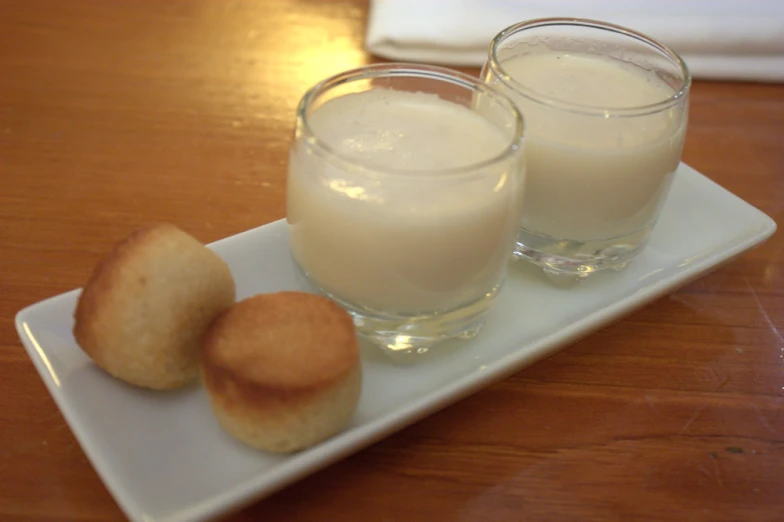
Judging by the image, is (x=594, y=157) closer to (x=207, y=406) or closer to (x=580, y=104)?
(x=580, y=104)

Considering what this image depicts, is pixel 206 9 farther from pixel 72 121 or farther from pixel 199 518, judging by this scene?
pixel 199 518

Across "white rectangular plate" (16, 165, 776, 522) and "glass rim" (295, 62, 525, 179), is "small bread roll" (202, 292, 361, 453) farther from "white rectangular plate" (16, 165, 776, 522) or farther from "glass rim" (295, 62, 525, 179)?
"glass rim" (295, 62, 525, 179)

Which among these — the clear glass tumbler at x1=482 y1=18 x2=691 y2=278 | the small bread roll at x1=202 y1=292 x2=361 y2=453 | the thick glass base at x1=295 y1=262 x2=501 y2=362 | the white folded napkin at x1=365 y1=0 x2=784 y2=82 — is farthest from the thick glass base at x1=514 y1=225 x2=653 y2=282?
the white folded napkin at x1=365 y1=0 x2=784 y2=82

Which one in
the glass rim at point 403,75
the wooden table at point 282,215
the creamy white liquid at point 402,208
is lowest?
the wooden table at point 282,215

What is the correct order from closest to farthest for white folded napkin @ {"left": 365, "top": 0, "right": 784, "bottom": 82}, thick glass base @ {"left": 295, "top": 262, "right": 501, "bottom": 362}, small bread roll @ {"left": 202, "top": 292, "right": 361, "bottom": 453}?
small bread roll @ {"left": 202, "top": 292, "right": 361, "bottom": 453} → thick glass base @ {"left": 295, "top": 262, "right": 501, "bottom": 362} → white folded napkin @ {"left": 365, "top": 0, "right": 784, "bottom": 82}

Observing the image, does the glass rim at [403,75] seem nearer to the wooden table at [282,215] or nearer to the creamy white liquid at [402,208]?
the creamy white liquid at [402,208]

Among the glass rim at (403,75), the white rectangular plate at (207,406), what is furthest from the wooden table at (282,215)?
the glass rim at (403,75)

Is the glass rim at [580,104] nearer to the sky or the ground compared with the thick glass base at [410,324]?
nearer to the sky

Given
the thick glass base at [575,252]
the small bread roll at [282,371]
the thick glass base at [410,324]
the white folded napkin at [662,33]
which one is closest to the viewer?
the small bread roll at [282,371]
